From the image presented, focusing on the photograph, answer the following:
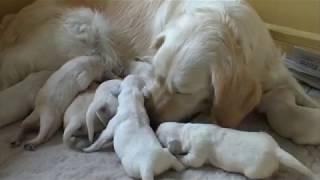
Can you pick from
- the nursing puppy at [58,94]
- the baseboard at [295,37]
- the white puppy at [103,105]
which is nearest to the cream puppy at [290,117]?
the baseboard at [295,37]

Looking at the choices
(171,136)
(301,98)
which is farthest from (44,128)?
(301,98)

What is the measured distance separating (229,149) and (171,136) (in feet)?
0.71

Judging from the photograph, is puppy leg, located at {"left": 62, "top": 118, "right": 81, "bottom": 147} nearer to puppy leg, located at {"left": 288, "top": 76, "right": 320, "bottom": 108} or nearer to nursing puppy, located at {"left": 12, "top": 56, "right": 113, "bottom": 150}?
nursing puppy, located at {"left": 12, "top": 56, "right": 113, "bottom": 150}

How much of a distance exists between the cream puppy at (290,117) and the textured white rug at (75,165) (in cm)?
4

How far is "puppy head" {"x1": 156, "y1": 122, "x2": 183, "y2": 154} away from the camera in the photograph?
1.78 metres

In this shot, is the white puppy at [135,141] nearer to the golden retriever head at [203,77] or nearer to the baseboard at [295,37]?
the golden retriever head at [203,77]

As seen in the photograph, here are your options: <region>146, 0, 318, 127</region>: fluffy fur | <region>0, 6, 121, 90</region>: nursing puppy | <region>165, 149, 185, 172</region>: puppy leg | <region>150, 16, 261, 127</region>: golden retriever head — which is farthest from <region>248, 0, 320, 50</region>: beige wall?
<region>165, 149, 185, 172</region>: puppy leg

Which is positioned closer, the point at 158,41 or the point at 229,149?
the point at 229,149

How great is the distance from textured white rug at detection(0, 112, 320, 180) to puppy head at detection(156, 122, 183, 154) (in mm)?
82

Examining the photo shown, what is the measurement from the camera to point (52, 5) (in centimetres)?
242

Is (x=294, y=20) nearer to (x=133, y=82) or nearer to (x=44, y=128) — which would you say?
(x=133, y=82)

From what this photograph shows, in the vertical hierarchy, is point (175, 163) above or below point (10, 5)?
below

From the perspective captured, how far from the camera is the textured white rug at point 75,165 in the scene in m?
1.76

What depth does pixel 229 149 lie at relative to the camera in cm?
170
